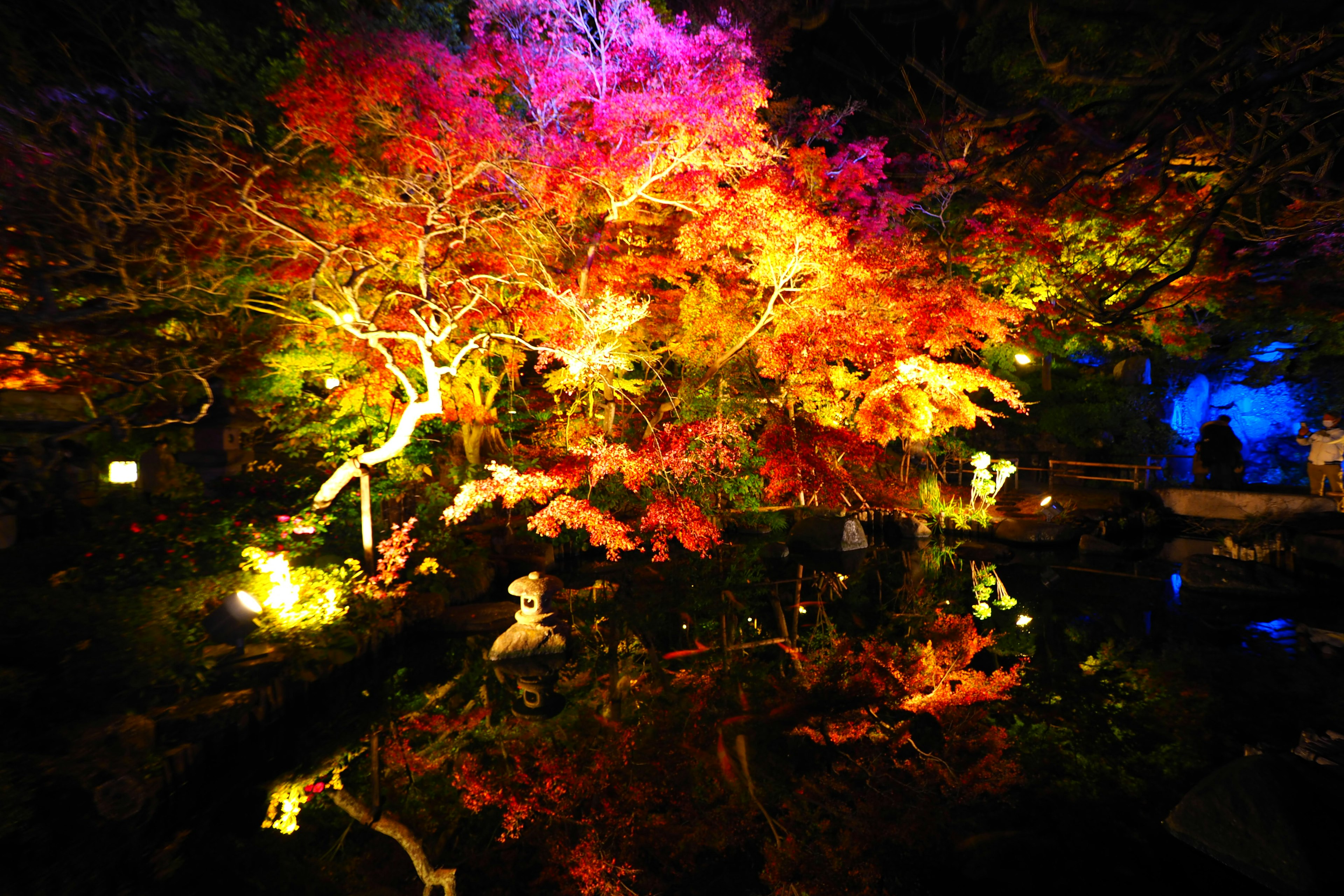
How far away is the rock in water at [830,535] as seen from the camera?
37.8 feet

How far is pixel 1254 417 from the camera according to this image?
52.1ft

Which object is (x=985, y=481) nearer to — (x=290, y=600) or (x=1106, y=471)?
(x=1106, y=471)

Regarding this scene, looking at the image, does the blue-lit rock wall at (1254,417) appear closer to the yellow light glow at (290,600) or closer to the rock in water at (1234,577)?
the rock in water at (1234,577)

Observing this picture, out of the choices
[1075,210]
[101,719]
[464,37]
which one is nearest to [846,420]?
[1075,210]

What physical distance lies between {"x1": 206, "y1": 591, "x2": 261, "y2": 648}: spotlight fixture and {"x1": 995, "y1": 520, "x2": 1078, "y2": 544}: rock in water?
11720mm

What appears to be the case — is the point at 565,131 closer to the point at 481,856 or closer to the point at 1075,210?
the point at 481,856

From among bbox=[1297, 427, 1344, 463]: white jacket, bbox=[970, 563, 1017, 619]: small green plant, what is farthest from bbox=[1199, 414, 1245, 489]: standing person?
bbox=[970, 563, 1017, 619]: small green plant

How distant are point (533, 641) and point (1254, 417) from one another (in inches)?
752

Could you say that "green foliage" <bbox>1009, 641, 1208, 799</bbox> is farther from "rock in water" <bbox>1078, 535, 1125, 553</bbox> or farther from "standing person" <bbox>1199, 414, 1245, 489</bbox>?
"standing person" <bbox>1199, 414, 1245, 489</bbox>

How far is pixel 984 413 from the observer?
35.2 feet

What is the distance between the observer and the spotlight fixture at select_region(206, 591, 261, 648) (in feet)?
18.0

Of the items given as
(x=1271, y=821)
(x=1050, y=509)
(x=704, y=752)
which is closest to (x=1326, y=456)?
(x=1050, y=509)

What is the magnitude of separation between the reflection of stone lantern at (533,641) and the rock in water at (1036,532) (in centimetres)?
864

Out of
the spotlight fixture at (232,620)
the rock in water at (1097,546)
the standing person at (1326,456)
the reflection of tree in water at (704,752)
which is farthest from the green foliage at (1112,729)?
the spotlight fixture at (232,620)
